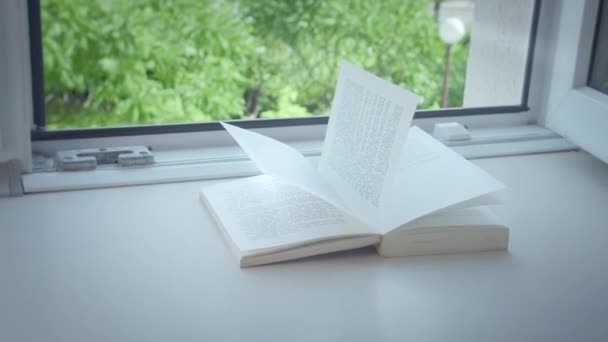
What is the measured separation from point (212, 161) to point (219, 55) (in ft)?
8.96

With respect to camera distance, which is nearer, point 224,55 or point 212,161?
point 212,161

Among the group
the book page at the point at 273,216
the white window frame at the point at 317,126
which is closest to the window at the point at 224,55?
the white window frame at the point at 317,126

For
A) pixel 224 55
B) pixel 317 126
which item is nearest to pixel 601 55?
pixel 317 126

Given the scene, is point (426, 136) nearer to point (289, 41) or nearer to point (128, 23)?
point (128, 23)

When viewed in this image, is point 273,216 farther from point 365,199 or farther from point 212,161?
point 212,161

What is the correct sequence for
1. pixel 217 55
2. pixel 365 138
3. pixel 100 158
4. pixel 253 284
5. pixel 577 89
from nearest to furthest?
1. pixel 253 284
2. pixel 365 138
3. pixel 100 158
4. pixel 577 89
5. pixel 217 55

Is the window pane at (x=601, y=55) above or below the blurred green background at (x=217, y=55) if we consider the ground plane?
above

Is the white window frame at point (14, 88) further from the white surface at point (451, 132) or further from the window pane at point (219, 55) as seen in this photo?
the window pane at point (219, 55)

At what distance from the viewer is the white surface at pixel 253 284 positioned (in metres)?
0.78

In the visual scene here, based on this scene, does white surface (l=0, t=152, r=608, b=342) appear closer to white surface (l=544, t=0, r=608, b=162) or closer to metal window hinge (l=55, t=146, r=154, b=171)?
metal window hinge (l=55, t=146, r=154, b=171)

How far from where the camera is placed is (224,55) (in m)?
3.90

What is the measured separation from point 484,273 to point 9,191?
2.14ft

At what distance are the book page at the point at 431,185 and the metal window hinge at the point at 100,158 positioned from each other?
1.35 ft

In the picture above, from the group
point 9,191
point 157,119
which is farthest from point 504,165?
point 157,119
